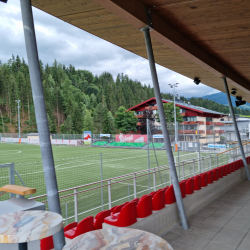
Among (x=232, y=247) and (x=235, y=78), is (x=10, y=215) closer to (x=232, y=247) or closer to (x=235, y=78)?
(x=232, y=247)

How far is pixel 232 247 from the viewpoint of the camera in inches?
143

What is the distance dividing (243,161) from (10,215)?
29.9 ft

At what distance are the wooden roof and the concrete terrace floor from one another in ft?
11.2

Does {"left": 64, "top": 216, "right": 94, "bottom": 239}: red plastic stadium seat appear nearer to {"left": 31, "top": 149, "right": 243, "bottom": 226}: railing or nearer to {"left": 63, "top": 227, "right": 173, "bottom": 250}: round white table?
{"left": 31, "top": 149, "right": 243, "bottom": 226}: railing

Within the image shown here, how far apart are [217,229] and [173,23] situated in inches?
148

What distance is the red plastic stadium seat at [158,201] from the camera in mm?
4133

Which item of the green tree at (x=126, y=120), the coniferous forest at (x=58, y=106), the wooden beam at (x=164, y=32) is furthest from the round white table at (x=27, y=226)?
the coniferous forest at (x=58, y=106)

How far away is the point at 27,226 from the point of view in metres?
1.40

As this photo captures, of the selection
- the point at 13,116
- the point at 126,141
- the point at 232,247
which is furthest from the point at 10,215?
the point at 13,116

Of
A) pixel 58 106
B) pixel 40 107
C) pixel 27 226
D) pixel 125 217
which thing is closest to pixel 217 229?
pixel 125 217

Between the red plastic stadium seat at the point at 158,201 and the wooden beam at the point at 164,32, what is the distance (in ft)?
9.03

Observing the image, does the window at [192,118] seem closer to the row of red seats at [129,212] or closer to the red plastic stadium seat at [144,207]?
the row of red seats at [129,212]

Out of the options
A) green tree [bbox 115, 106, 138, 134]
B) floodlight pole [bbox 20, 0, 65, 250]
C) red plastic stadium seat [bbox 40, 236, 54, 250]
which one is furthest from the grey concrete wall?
green tree [bbox 115, 106, 138, 134]

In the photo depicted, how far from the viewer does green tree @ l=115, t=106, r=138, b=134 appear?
5269cm
